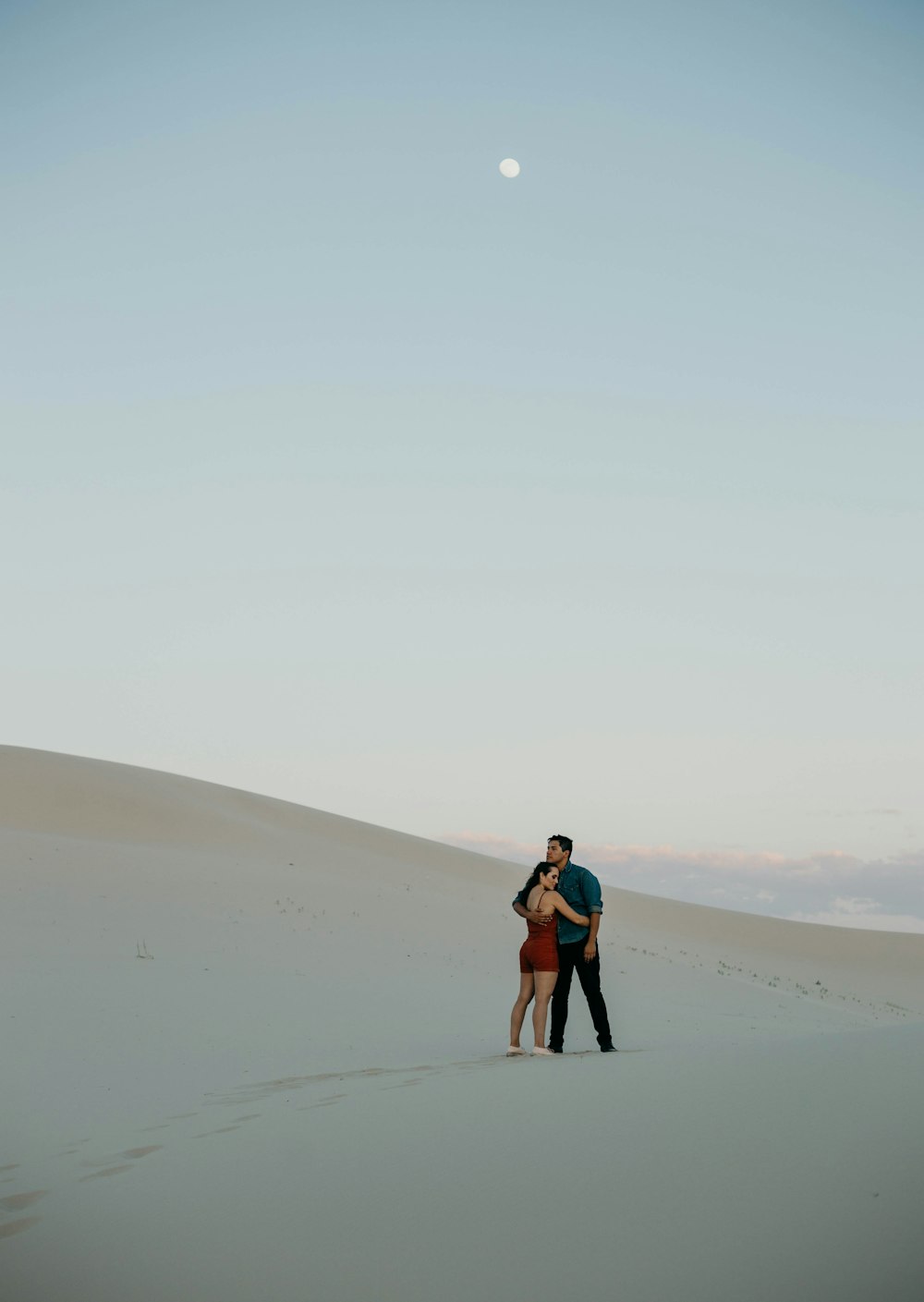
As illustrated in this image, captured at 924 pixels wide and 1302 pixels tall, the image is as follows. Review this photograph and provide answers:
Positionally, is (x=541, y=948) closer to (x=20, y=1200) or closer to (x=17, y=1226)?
(x=20, y=1200)

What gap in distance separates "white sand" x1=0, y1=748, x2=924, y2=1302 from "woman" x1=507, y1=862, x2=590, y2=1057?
1.67 feet

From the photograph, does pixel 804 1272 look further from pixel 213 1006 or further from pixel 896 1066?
pixel 213 1006

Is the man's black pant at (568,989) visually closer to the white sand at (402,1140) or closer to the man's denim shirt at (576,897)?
the man's denim shirt at (576,897)

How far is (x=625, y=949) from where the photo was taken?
2392 cm

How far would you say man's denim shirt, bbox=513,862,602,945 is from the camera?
30.8ft

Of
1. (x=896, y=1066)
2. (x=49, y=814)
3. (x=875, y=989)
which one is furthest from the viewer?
(x=875, y=989)

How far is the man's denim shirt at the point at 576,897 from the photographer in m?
9.39

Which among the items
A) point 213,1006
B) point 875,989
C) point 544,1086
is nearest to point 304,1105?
point 544,1086

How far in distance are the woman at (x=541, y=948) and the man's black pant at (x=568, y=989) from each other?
17 cm

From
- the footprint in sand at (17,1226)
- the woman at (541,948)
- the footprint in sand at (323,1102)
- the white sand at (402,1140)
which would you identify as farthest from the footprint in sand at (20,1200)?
the woman at (541,948)

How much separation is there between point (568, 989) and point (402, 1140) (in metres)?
4.12

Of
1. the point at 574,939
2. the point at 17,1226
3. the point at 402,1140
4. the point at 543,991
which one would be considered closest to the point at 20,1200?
the point at 17,1226

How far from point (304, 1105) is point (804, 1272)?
13.7 ft

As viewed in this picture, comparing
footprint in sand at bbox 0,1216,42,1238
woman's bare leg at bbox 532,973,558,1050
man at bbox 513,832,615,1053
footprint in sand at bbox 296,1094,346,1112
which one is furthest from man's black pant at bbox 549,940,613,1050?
footprint in sand at bbox 0,1216,42,1238
